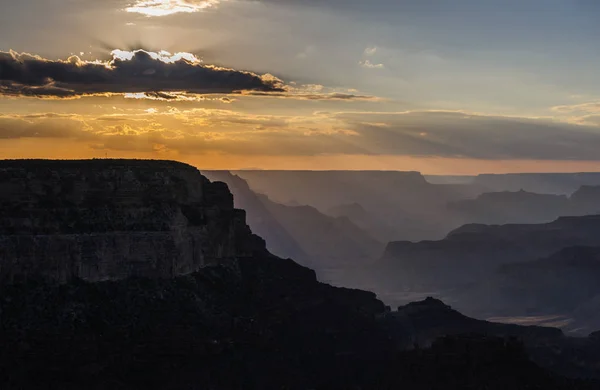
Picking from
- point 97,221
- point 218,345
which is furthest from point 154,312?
point 97,221

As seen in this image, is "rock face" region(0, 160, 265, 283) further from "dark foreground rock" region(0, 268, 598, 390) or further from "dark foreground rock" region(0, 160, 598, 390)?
"dark foreground rock" region(0, 268, 598, 390)

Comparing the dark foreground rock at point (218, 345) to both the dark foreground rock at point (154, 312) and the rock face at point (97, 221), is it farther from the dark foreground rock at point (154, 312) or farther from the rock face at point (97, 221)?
the rock face at point (97, 221)

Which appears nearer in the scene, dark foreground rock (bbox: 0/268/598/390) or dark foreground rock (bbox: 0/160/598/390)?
dark foreground rock (bbox: 0/268/598/390)

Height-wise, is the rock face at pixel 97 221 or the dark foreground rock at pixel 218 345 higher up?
the rock face at pixel 97 221

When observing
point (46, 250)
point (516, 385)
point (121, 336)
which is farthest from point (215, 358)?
point (516, 385)

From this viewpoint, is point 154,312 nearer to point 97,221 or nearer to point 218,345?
point 218,345

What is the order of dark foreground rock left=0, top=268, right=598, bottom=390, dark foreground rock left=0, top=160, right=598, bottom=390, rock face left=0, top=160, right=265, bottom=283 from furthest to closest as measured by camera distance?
1. rock face left=0, top=160, right=265, bottom=283
2. dark foreground rock left=0, top=160, right=598, bottom=390
3. dark foreground rock left=0, top=268, right=598, bottom=390

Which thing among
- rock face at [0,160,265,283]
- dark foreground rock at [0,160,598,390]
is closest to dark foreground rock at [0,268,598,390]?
dark foreground rock at [0,160,598,390]

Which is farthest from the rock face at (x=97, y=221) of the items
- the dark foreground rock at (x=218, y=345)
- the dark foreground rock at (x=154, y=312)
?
the dark foreground rock at (x=218, y=345)
